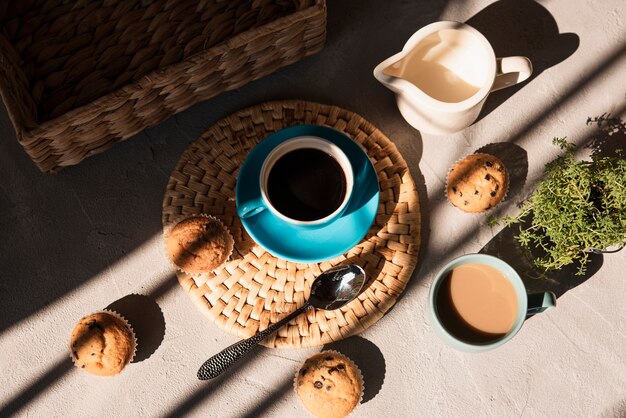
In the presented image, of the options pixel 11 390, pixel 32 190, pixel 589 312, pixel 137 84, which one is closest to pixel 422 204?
pixel 589 312

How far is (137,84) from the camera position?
0.90 m

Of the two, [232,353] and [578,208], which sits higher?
[578,208]

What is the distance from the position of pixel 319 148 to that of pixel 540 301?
0.46 meters

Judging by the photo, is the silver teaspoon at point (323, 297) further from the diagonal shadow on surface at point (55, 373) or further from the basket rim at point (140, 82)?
the basket rim at point (140, 82)

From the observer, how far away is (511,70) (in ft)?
3.22

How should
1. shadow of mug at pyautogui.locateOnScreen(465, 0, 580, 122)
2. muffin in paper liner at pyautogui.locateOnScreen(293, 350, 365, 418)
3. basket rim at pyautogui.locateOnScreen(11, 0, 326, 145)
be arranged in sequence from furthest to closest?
shadow of mug at pyautogui.locateOnScreen(465, 0, 580, 122)
muffin in paper liner at pyautogui.locateOnScreen(293, 350, 365, 418)
basket rim at pyautogui.locateOnScreen(11, 0, 326, 145)

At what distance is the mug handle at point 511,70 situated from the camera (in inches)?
38.3

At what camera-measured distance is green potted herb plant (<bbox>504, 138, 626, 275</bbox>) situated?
0.96 metres

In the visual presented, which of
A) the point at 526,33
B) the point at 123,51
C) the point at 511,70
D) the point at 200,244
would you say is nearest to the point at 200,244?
the point at 200,244

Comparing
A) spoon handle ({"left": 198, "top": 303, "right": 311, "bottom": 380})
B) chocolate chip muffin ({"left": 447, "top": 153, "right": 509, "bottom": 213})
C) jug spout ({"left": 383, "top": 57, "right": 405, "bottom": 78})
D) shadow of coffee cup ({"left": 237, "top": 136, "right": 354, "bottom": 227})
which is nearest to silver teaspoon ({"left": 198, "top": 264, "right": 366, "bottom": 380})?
spoon handle ({"left": 198, "top": 303, "right": 311, "bottom": 380})

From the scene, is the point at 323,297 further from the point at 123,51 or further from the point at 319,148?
the point at 123,51

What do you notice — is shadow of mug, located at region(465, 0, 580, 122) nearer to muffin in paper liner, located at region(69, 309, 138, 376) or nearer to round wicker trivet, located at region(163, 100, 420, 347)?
round wicker trivet, located at region(163, 100, 420, 347)

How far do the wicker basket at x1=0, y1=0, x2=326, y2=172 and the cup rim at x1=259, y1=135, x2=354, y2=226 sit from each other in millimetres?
178

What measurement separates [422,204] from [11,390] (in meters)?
0.85
